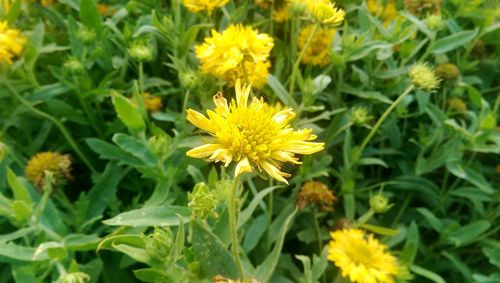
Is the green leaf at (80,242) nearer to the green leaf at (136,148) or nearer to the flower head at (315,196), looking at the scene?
the green leaf at (136,148)

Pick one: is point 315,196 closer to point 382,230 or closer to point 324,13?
point 382,230

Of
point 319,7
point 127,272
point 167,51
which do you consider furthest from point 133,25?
point 127,272

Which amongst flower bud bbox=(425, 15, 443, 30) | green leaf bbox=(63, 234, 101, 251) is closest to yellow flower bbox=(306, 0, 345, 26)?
flower bud bbox=(425, 15, 443, 30)

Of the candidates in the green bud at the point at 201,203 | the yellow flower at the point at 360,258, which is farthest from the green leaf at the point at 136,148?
the yellow flower at the point at 360,258

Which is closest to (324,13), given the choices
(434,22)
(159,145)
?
(434,22)

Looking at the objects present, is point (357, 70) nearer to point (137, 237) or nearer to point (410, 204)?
point (410, 204)

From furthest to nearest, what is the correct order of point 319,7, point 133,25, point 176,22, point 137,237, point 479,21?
1. point 479,21
2. point 133,25
3. point 176,22
4. point 319,7
5. point 137,237
